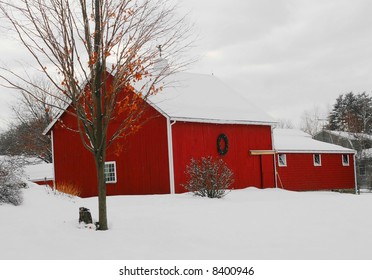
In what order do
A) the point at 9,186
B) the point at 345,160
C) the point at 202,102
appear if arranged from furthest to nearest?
the point at 345,160
the point at 202,102
the point at 9,186

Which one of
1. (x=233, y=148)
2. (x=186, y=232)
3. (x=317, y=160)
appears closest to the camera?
(x=186, y=232)

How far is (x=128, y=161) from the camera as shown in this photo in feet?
77.6

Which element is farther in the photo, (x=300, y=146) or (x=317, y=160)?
(x=317, y=160)

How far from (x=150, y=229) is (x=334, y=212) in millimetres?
6497

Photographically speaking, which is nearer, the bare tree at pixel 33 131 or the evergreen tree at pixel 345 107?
the bare tree at pixel 33 131

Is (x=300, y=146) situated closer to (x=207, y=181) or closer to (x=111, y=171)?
(x=111, y=171)

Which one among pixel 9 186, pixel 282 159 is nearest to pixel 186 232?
pixel 9 186

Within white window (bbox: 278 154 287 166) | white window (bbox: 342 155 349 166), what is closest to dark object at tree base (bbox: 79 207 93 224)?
white window (bbox: 278 154 287 166)

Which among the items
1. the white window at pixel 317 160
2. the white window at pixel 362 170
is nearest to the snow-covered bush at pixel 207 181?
the white window at pixel 317 160

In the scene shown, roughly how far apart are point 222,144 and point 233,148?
80 cm

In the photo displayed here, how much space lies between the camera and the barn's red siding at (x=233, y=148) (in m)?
22.6

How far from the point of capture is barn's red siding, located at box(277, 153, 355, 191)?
29359 millimetres

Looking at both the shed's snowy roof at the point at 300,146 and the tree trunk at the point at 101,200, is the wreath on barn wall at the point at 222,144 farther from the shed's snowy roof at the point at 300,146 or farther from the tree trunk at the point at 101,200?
the tree trunk at the point at 101,200

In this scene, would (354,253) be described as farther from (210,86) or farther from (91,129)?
(210,86)
